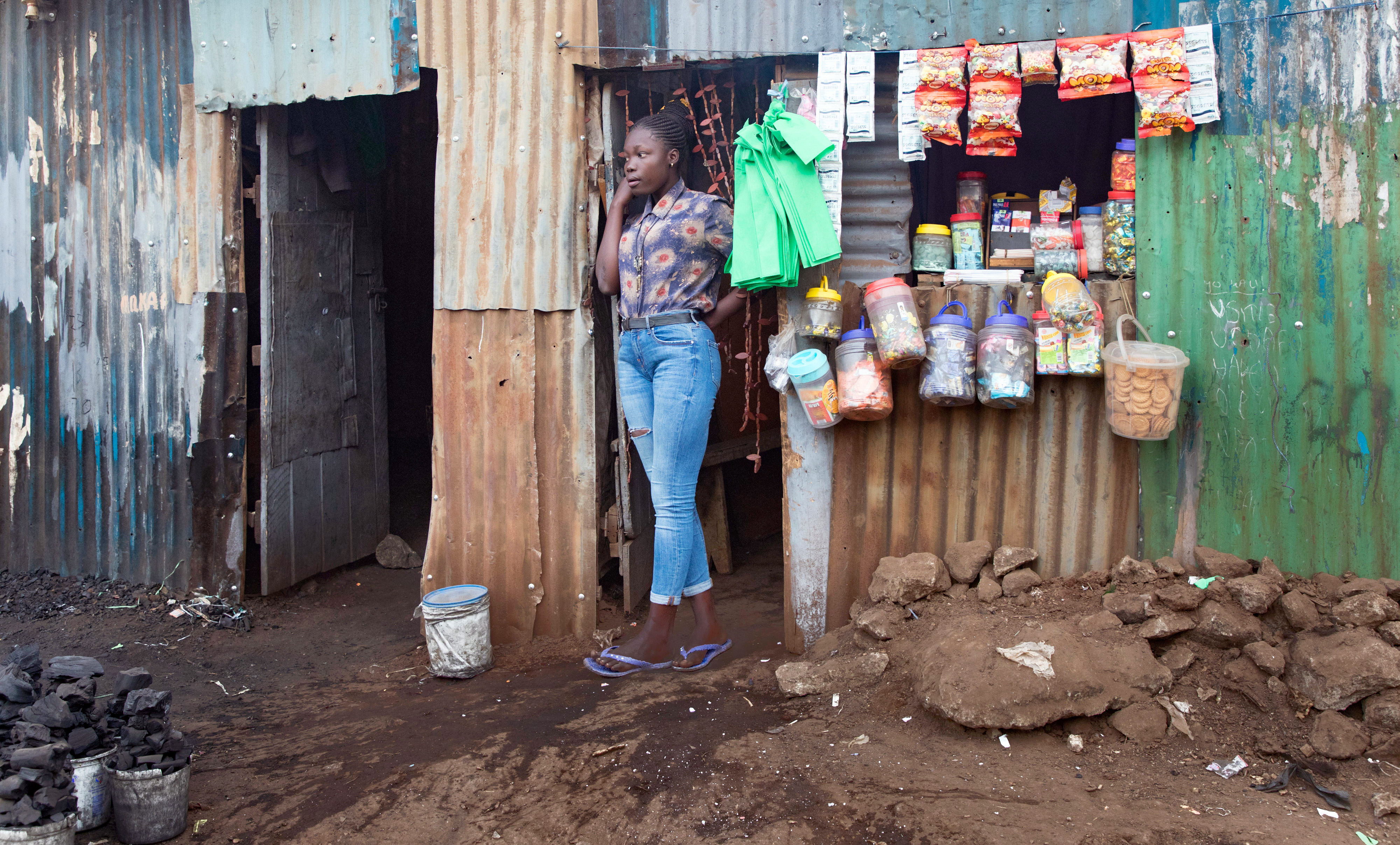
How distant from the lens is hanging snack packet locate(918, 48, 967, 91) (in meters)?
3.68

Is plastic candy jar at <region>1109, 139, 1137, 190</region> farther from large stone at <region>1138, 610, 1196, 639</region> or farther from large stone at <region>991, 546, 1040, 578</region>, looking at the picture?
large stone at <region>1138, 610, 1196, 639</region>

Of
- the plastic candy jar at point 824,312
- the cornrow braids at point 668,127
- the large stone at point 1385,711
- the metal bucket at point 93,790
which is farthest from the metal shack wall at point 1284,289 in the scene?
the metal bucket at point 93,790

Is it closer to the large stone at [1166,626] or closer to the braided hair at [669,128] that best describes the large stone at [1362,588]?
the large stone at [1166,626]

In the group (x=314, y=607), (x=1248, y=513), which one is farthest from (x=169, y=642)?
(x=1248, y=513)

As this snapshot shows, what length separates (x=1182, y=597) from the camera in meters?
3.41

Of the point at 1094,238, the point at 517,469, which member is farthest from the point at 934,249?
the point at 517,469

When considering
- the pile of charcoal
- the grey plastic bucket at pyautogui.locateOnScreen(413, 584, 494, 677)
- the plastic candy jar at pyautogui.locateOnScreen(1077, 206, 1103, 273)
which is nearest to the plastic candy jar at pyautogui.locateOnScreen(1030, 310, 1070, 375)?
the plastic candy jar at pyautogui.locateOnScreen(1077, 206, 1103, 273)

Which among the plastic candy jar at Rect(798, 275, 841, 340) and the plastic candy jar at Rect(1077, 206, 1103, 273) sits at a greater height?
the plastic candy jar at Rect(1077, 206, 1103, 273)

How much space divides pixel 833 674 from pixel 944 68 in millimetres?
2321

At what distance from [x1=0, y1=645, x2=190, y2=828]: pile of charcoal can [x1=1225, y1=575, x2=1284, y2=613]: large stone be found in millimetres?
3463

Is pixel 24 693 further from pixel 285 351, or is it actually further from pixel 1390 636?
pixel 1390 636

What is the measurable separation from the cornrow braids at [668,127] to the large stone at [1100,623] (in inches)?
97.6

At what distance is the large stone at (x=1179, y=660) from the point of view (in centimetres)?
330

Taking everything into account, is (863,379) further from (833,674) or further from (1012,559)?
(833,674)
